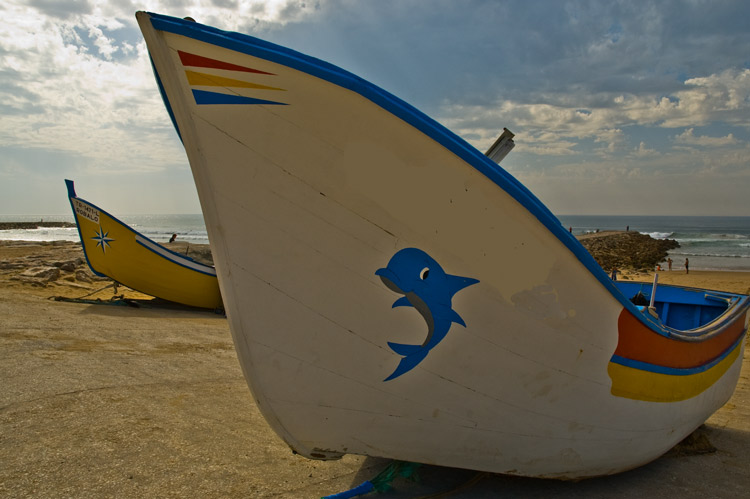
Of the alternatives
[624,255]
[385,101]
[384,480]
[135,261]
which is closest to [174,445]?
[384,480]

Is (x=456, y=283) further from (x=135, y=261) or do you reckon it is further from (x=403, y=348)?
(x=135, y=261)

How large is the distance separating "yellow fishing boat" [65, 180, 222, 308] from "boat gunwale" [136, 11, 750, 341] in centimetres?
1023

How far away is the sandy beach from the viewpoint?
332 centimetres

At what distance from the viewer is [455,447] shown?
3.11m

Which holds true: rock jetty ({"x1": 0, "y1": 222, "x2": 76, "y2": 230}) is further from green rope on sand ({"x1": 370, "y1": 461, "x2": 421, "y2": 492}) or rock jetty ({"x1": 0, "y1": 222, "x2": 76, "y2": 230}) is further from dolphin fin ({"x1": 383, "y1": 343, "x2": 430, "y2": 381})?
dolphin fin ({"x1": 383, "y1": 343, "x2": 430, "y2": 381})

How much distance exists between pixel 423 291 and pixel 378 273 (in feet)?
0.95

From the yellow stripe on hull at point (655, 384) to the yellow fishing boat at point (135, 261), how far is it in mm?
10826

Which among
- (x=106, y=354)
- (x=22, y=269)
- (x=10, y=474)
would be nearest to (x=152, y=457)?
(x=10, y=474)

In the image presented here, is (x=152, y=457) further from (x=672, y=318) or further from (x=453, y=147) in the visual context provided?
(x=672, y=318)

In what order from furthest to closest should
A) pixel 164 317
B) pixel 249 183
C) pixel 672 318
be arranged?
pixel 164 317
pixel 672 318
pixel 249 183

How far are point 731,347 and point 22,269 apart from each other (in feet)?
56.5

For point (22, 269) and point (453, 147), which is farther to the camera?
point (22, 269)

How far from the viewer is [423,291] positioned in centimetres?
277

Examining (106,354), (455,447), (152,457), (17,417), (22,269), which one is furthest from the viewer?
(22,269)
